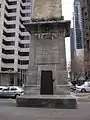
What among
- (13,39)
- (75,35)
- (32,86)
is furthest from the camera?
(75,35)

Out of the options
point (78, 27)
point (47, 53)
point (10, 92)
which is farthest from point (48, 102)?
point (78, 27)

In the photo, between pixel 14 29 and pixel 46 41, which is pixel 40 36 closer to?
pixel 46 41

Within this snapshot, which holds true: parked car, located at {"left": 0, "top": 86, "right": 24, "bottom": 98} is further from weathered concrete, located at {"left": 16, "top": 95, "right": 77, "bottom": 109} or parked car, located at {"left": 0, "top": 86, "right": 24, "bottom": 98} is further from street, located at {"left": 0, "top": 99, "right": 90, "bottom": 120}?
street, located at {"left": 0, "top": 99, "right": 90, "bottom": 120}

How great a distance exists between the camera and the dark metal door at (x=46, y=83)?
1692 centimetres

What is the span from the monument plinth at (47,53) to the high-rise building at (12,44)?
6504 centimetres

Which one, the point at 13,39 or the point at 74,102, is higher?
the point at 13,39

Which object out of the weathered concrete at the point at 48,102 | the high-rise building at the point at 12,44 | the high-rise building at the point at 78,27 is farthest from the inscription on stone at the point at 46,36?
the high-rise building at the point at 78,27

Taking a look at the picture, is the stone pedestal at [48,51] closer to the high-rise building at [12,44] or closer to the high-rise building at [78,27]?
the high-rise building at [12,44]

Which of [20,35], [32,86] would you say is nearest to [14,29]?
[20,35]

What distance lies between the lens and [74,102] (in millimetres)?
15188

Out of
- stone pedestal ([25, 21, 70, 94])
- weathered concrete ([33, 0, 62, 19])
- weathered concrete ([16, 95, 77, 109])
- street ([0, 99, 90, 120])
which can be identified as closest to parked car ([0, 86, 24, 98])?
stone pedestal ([25, 21, 70, 94])

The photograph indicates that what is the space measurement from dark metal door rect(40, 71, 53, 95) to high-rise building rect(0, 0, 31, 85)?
216 feet

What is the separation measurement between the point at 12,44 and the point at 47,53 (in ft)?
240

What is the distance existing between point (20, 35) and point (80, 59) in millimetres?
23028
